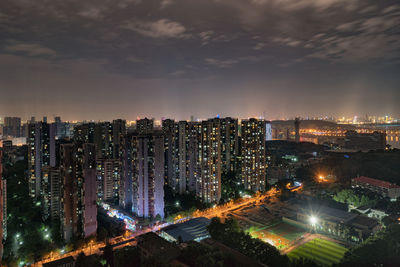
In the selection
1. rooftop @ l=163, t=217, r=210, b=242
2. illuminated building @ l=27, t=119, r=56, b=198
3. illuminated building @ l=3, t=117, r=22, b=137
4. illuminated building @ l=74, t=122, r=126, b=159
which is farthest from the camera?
illuminated building @ l=3, t=117, r=22, b=137

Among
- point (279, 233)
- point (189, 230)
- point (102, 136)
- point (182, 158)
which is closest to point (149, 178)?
point (189, 230)

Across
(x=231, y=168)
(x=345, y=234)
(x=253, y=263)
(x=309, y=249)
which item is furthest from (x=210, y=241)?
(x=231, y=168)

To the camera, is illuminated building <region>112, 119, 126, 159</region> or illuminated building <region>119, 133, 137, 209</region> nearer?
illuminated building <region>119, 133, 137, 209</region>

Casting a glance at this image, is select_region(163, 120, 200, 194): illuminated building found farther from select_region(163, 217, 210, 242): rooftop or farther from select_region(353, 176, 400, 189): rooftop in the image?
select_region(353, 176, 400, 189): rooftop

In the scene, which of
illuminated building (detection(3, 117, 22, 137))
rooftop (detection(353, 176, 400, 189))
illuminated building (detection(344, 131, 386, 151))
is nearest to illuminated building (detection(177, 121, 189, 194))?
rooftop (detection(353, 176, 400, 189))

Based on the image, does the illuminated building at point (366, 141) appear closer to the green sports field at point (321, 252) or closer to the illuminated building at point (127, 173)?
the green sports field at point (321, 252)

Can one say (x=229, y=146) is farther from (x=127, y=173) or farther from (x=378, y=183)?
(x=378, y=183)

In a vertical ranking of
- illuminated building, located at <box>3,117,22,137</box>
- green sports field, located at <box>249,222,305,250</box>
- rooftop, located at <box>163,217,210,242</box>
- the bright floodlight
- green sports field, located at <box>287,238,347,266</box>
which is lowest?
green sports field, located at <box>287,238,347,266</box>

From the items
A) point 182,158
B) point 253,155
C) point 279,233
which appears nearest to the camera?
point 279,233
